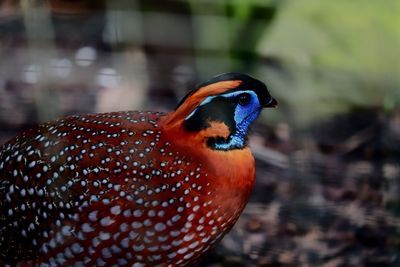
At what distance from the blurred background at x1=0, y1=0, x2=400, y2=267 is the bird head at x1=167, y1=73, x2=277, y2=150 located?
46 cm

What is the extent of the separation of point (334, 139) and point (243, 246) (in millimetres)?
555

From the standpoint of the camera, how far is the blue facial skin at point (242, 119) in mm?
2217

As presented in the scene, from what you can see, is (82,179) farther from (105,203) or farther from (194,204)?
(194,204)

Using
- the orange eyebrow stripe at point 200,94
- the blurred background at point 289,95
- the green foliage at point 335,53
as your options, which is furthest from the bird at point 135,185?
the green foliage at point 335,53

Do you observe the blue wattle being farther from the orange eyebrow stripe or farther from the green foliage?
the green foliage

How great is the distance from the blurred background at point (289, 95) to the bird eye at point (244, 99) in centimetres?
47

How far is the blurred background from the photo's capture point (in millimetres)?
2844

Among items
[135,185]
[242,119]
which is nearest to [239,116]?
[242,119]

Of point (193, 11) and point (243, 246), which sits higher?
point (193, 11)

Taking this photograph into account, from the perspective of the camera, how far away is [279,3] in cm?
297

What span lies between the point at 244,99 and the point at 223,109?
0.06 meters

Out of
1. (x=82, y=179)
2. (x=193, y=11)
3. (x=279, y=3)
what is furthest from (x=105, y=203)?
(x=279, y=3)

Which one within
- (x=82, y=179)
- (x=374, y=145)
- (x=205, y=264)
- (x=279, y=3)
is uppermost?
(x=279, y=3)

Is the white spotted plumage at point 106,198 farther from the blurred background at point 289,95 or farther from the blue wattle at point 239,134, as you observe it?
the blurred background at point 289,95
